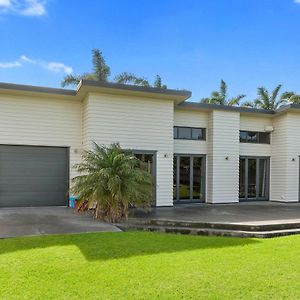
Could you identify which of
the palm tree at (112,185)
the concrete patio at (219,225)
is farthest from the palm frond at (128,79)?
the concrete patio at (219,225)

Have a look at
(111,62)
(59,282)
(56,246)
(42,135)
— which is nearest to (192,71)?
(111,62)

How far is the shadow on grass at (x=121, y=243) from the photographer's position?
5934 millimetres

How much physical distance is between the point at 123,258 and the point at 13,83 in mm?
8021

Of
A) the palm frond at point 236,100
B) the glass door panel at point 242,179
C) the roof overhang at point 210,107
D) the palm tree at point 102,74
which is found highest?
the palm tree at point 102,74

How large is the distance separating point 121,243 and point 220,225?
294 cm

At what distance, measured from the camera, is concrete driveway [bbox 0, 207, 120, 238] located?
7582 millimetres

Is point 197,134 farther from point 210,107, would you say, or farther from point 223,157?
point 223,157

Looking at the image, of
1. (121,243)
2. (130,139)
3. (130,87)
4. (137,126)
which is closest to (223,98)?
(137,126)

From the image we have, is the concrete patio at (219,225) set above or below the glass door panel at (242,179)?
below

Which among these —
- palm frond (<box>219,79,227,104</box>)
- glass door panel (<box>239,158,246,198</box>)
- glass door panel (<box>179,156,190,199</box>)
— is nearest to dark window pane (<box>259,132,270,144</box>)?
glass door panel (<box>239,158,246,198</box>)

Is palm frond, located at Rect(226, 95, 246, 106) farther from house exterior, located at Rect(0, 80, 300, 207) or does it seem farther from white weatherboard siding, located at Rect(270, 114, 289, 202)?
house exterior, located at Rect(0, 80, 300, 207)

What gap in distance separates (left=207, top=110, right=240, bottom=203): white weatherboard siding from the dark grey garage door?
19.2ft

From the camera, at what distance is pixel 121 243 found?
655cm

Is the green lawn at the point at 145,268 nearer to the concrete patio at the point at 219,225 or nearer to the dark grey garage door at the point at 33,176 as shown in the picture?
the concrete patio at the point at 219,225
